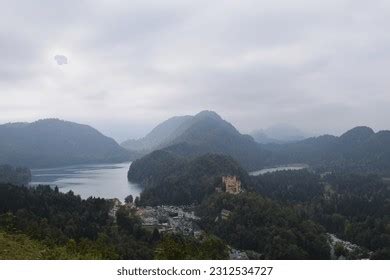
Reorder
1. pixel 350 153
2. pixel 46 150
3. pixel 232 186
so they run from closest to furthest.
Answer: pixel 232 186 < pixel 350 153 < pixel 46 150

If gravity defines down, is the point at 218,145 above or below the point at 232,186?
above

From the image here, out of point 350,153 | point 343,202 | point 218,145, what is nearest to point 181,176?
point 343,202

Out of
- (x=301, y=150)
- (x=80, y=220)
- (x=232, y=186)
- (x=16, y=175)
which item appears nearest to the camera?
(x=80, y=220)

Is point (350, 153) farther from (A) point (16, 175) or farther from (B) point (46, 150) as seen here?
(B) point (46, 150)

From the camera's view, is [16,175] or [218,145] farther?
[218,145]

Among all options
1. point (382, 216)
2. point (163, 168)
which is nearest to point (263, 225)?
point (382, 216)

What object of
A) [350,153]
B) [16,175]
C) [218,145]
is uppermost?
[218,145]
